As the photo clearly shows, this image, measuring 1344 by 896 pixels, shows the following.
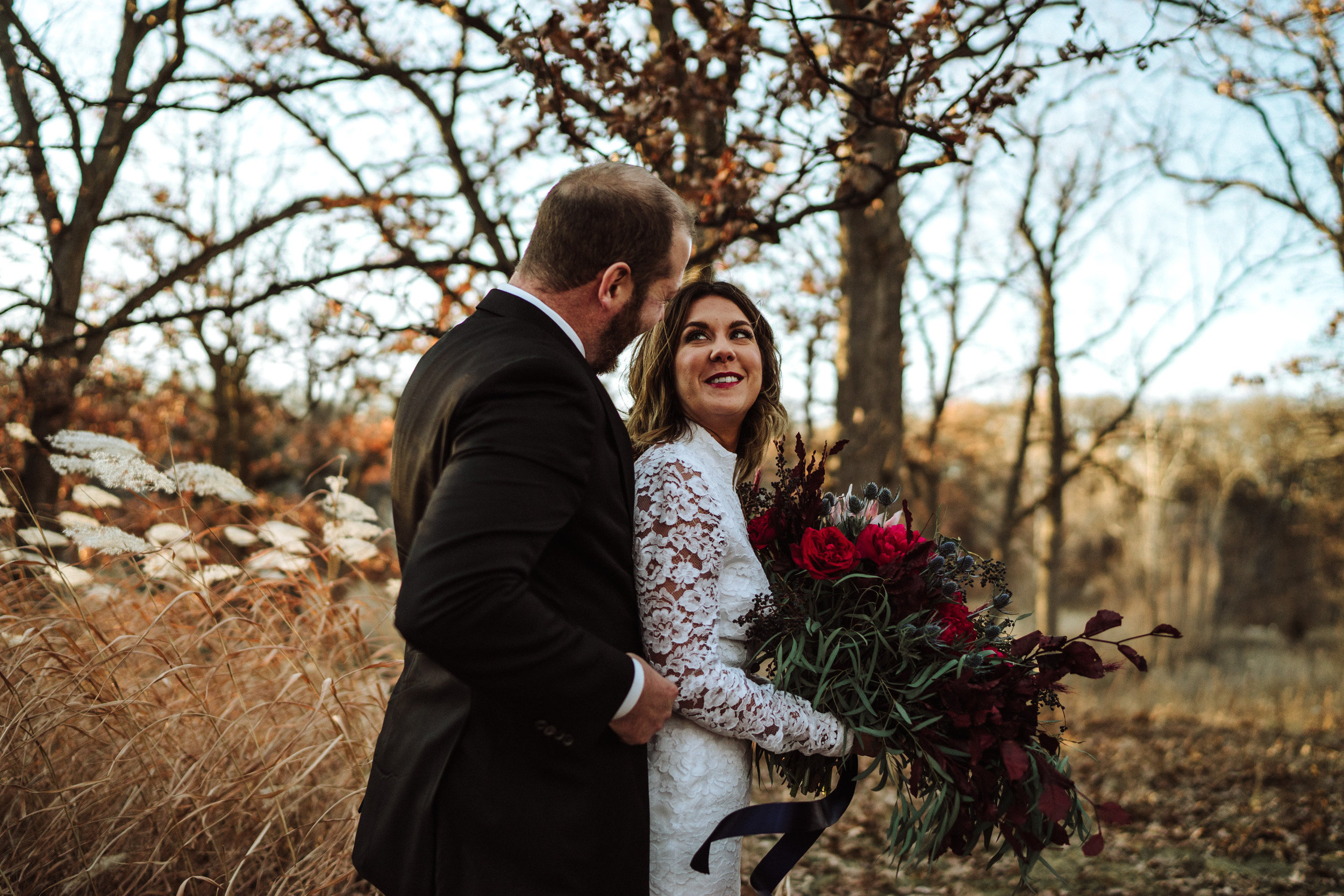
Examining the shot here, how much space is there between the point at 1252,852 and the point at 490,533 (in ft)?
19.3

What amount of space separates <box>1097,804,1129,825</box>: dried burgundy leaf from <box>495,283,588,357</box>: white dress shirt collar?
1.40m

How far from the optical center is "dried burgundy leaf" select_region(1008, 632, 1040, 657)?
192cm

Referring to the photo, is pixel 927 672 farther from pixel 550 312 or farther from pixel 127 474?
pixel 127 474

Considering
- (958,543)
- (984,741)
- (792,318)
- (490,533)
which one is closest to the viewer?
(490,533)

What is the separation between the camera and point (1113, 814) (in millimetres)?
1670

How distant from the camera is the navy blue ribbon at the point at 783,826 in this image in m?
1.88

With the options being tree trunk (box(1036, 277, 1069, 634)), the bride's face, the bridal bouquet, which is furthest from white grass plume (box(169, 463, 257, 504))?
tree trunk (box(1036, 277, 1069, 634))

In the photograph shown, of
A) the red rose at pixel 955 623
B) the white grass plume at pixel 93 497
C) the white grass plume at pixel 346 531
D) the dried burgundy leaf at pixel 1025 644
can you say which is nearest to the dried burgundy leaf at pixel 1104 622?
the dried burgundy leaf at pixel 1025 644

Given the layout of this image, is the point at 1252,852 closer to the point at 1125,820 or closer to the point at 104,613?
the point at 1125,820

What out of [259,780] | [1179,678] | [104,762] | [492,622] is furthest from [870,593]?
[1179,678]

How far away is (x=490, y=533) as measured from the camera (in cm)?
132

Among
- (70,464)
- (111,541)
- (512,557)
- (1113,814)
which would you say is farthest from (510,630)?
(70,464)

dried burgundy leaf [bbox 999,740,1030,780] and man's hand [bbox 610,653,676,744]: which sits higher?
man's hand [bbox 610,653,676,744]

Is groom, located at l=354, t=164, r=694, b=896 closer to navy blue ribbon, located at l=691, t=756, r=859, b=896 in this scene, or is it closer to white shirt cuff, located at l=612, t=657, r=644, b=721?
white shirt cuff, located at l=612, t=657, r=644, b=721
